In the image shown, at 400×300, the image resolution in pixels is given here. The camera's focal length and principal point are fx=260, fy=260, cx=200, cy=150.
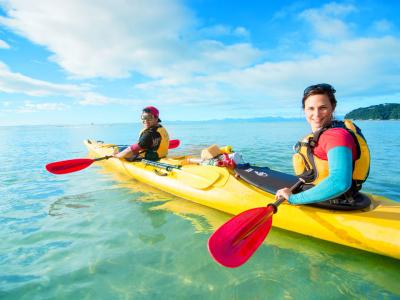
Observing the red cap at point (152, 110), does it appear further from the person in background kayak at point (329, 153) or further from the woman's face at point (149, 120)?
the person in background kayak at point (329, 153)

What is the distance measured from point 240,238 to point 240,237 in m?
0.01

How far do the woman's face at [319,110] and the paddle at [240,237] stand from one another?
103 cm

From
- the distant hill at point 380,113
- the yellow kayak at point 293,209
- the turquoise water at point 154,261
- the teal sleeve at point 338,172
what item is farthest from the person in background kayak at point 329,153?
the distant hill at point 380,113

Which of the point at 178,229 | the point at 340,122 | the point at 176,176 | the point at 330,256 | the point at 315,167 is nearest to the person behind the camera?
the point at 340,122

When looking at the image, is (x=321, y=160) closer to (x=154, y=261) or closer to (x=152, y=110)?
(x=154, y=261)

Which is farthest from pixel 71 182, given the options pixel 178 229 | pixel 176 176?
pixel 178 229

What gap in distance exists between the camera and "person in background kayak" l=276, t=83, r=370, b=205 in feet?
8.49

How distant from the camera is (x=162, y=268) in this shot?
3.19m

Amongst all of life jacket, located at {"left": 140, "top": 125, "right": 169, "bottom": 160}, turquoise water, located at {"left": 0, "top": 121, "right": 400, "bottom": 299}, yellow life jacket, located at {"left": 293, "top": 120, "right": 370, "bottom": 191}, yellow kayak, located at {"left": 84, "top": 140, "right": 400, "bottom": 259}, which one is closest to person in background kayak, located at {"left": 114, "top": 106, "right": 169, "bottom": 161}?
life jacket, located at {"left": 140, "top": 125, "right": 169, "bottom": 160}

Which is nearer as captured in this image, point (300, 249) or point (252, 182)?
point (300, 249)

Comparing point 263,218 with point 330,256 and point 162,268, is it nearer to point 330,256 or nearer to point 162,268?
point 330,256

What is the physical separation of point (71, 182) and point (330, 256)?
6.97m

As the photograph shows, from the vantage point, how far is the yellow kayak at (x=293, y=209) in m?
3.00

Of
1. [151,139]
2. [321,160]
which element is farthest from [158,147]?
[321,160]
